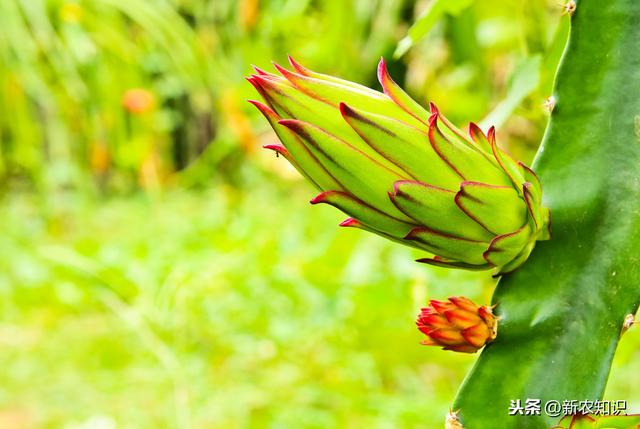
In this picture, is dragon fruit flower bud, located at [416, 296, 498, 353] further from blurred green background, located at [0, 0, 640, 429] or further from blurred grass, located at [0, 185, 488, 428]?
blurred grass, located at [0, 185, 488, 428]

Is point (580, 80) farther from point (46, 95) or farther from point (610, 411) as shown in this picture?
point (46, 95)

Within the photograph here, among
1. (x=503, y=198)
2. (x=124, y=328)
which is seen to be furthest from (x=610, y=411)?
(x=124, y=328)

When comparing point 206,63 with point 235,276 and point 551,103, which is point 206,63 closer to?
point 235,276

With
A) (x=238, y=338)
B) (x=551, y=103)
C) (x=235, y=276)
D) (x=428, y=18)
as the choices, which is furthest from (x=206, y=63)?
(x=551, y=103)

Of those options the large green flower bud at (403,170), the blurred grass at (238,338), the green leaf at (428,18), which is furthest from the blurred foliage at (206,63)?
the blurred grass at (238,338)

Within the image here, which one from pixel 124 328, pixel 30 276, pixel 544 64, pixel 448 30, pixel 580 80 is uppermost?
pixel 30 276

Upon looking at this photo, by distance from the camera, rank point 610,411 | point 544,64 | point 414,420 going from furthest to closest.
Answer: point 414,420 → point 544,64 → point 610,411

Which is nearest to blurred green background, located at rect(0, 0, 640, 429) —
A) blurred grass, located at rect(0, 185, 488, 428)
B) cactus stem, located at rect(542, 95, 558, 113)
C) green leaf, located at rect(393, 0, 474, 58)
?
blurred grass, located at rect(0, 185, 488, 428)

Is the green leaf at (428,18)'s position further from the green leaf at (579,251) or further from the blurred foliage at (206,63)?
the green leaf at (579,251)
